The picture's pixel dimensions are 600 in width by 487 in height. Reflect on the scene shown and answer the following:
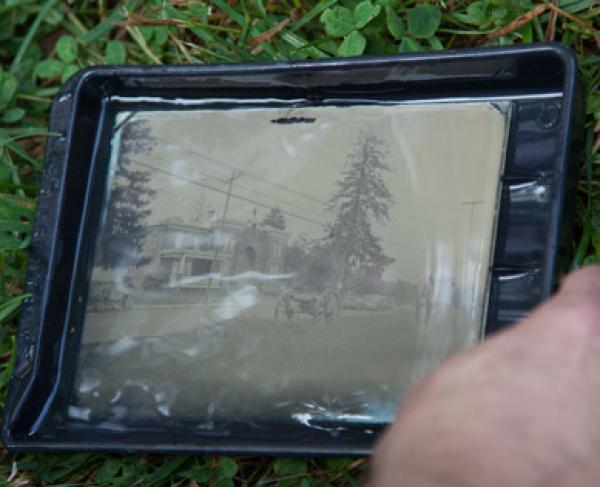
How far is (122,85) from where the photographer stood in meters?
1.07

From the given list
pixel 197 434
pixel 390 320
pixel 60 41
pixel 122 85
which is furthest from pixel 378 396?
pixel 60 41

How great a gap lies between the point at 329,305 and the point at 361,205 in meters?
0.12

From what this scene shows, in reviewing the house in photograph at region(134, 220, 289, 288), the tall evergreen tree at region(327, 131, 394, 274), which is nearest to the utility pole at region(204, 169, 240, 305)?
the house in photograph at region(134, 220, 289, 288)

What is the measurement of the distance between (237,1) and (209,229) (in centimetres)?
31

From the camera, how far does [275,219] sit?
3.30 feet

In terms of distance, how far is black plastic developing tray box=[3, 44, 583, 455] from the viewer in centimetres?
90

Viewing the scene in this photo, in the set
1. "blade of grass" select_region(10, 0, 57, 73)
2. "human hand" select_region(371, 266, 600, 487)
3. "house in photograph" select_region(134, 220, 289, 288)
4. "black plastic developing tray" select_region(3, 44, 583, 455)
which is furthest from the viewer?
"blade of grass" select_region(10, 0, 57, 73)

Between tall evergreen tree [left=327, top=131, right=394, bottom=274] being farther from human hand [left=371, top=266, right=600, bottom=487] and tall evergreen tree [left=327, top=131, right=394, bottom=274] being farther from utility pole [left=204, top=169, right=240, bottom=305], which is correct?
human hand [left=371, top=266, right=600, bottom=487]

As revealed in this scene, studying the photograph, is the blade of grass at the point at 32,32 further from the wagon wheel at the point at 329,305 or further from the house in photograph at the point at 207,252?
the wagon wheel at the point at 329,305

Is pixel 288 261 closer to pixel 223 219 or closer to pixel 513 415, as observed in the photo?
pixel 223 219

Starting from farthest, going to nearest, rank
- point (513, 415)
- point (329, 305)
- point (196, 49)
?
point (196, 49) → point (329, 305) → point (513, 415)

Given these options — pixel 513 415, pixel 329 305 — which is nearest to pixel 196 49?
pixel 329 305

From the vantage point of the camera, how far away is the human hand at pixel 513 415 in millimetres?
510

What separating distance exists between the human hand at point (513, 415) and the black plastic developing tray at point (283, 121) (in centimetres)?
21
